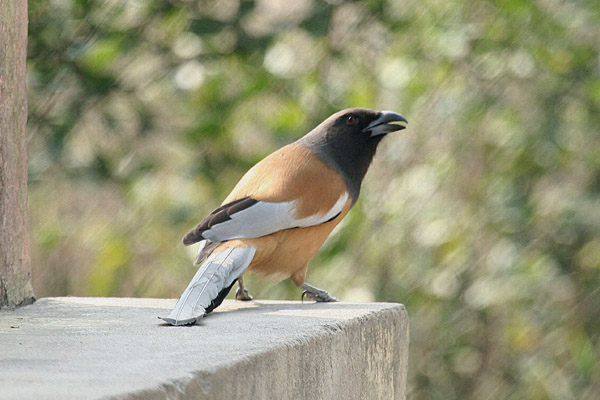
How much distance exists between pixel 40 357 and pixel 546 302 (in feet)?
13.0

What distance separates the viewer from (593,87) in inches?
202

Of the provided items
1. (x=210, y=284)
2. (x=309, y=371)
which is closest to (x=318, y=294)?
(x=210, y=284)

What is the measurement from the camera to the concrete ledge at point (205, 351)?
1.91 metres

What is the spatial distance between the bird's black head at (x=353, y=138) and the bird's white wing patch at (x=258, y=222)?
45 centimetres

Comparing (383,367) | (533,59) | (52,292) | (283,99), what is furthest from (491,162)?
(52,292)

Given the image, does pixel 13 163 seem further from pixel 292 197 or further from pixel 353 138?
pixel 353 138

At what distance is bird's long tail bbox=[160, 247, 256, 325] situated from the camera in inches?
115

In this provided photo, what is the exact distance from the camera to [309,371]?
2.58 m

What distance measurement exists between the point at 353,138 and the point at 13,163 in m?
1.52

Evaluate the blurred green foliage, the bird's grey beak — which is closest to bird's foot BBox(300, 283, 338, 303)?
the bird's grey beak

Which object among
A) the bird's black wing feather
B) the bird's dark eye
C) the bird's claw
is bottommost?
the bird's claw

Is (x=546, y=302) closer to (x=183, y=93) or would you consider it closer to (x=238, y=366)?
(x=183, y=93)

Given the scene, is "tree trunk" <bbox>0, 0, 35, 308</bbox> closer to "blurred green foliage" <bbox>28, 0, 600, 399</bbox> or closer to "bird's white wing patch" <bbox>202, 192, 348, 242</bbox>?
"bird's white wing patch" <bbox>202, 192, 348, 242</bbox>

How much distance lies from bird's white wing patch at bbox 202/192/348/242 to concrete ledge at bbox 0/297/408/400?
0.29 metres
